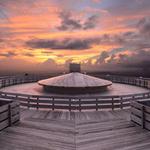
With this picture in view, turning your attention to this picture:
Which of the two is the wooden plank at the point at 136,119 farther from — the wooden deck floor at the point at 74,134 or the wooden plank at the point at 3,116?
the wooden plank at the point at 3,116

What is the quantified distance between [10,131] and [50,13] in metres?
16.3

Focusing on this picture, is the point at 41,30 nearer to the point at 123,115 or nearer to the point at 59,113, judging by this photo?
the point at 59,113

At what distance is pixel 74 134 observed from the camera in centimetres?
927

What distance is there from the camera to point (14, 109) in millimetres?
10773

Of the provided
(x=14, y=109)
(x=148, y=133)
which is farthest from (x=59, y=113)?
(x=148, y=133)

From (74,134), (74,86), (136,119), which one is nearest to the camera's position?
(74,134)

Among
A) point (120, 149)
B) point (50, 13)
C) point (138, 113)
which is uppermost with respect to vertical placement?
point (50, 13)

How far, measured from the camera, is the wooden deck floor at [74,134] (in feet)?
26.1

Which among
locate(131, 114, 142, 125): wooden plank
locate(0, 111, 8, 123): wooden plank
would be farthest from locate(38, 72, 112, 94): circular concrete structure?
locate(0, 111, 8, 123): wooden plank

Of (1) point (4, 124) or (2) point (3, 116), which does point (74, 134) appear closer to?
(1) point (4, 124)

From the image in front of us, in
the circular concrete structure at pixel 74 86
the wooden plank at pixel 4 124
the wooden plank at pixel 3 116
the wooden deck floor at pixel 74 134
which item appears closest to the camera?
the wooden deck floor at pixel 74 134

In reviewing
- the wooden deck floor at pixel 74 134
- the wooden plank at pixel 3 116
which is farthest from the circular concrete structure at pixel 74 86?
the wooden plank at pixel 3 116

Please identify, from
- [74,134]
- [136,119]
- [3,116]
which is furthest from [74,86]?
[74,134]

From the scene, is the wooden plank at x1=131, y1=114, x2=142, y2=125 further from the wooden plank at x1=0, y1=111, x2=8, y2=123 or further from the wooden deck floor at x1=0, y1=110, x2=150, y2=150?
the wooden plank at x1=0, y1=111, x2=8, y2=123
